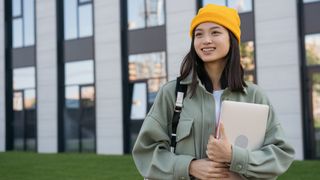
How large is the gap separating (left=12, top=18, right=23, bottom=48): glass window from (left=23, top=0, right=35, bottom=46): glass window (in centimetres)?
30

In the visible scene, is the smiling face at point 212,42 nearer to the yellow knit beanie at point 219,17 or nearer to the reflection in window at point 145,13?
the yellow knit beanie at point 219,17

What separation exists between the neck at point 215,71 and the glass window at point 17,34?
67.2 feet

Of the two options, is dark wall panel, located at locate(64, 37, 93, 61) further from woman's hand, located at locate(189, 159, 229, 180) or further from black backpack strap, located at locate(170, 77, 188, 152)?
woman's hand, located at locate(189, 159, 229, 180)

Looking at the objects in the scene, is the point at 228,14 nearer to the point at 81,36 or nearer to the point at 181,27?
the point at 181,27

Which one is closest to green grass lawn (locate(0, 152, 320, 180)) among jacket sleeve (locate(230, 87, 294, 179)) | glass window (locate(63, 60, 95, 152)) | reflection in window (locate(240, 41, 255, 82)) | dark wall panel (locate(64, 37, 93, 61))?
reflection in window (locate(240, 41, 255, 82))

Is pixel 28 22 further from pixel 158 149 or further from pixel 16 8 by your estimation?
pixel 158 149

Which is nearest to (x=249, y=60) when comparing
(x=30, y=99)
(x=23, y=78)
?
(x=30, y=99)

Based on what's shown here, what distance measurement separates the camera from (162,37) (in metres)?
17.5

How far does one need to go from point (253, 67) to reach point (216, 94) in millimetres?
13323

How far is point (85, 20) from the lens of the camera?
19719 millimetres

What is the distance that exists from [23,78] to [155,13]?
7.12m

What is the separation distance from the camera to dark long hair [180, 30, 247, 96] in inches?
87.1

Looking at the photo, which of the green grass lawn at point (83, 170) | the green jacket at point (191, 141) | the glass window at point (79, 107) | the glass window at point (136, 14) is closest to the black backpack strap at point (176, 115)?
the green jacket at point (191, 141)

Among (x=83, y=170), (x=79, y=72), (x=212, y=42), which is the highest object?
(x=79, y=72)
